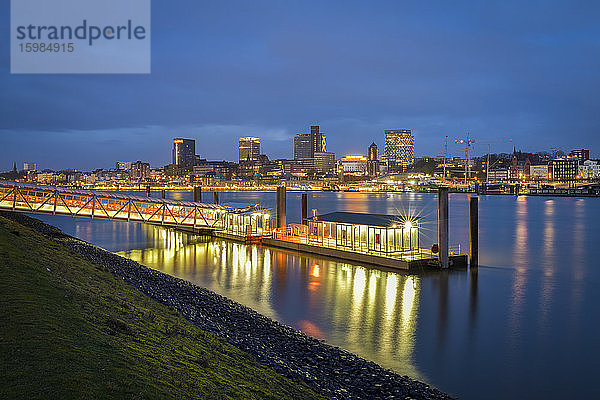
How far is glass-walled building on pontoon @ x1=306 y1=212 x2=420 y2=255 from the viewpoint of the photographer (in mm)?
32812

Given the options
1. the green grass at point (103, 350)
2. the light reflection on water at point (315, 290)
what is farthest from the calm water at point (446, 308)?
the green grass at point (103, 350)

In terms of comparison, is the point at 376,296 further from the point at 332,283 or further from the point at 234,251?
the point at 234,251

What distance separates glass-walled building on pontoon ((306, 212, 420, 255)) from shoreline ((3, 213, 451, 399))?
1422cm

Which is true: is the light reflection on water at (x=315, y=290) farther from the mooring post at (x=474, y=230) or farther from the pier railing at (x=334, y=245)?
the mooring post at (x=474, y=230)

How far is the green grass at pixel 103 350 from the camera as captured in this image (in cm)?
745

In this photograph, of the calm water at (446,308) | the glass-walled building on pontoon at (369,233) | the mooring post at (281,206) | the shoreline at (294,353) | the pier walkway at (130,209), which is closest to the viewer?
the shoreline at (294,353)

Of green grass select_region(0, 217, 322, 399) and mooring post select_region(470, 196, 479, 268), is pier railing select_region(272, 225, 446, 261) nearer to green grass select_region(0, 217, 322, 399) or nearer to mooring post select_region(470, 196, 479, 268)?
mooring post select_region(470, 196, 479, 268)

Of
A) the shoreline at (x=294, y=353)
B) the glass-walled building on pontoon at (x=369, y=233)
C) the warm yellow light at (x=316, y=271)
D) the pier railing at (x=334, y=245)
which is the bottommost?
the warm yellow light at (x=316, y=271)

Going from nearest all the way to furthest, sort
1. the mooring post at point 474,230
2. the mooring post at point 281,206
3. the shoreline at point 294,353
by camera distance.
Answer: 1. the shoreline at point 294,353
2. the mooring post at point 474,230
3. the mooring post at point 281,206

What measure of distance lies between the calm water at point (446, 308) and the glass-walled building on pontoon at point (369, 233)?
7.22 feet

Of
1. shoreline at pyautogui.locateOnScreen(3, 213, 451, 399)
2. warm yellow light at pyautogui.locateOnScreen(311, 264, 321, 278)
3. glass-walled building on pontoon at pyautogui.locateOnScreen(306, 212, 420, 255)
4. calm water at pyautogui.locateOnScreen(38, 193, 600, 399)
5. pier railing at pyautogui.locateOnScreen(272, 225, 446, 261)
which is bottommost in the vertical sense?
calm water at pyautogui.locateOnScreen(38, 193, 600, 399)

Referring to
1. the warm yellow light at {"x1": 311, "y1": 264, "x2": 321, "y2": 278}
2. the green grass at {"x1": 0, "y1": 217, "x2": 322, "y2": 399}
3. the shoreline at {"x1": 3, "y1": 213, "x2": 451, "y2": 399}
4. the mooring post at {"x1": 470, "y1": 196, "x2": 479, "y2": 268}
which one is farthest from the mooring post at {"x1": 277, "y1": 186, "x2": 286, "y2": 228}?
the green grass at {"x1": 0, "y1": 217, "x2": 322, "y2": 399}

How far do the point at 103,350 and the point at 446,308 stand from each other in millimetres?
18639

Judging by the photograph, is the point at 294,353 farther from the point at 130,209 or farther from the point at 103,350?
the point at 130,209
